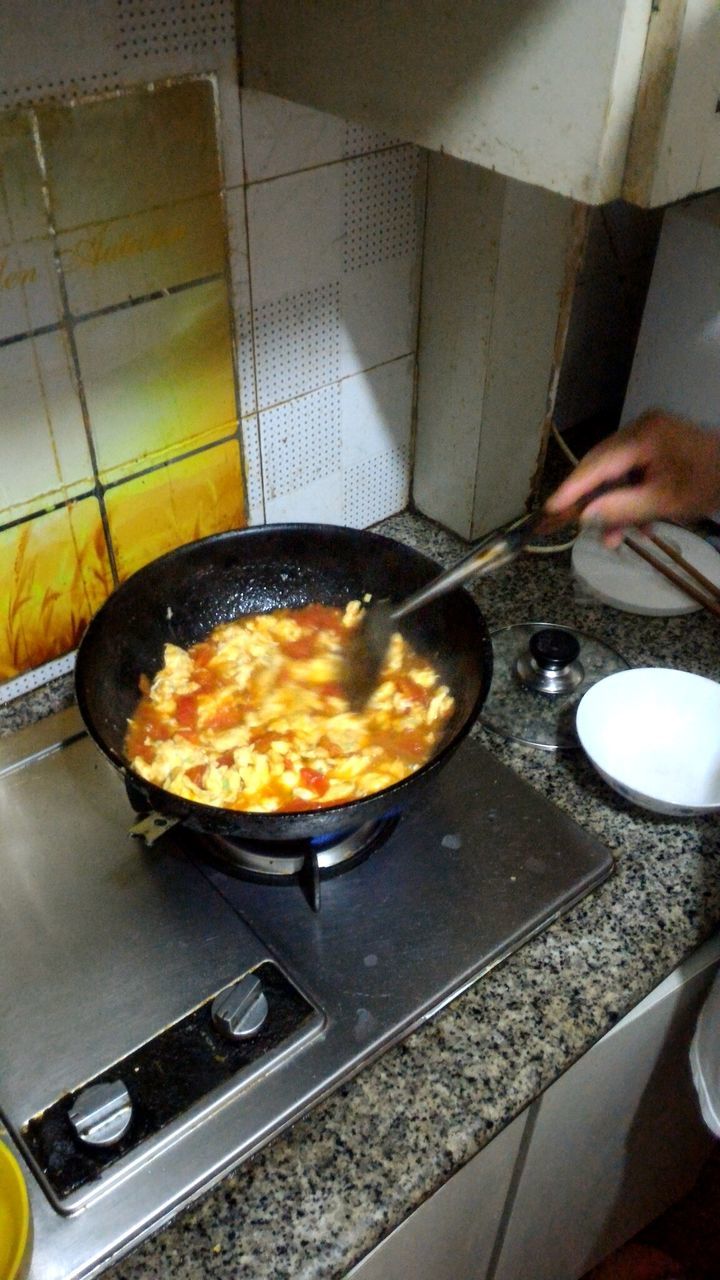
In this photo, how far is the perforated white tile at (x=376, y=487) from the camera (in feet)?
4.74

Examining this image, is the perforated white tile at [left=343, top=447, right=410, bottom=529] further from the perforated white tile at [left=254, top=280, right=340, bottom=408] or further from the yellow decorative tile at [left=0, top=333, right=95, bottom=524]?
the yellow decorative tile at [left=0, top=333, right=95, bottom=524]

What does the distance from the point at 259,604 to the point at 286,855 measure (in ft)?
1.21

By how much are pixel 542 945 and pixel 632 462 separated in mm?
527

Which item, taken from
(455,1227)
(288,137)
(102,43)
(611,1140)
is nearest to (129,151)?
(102,43)

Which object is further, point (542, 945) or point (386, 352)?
point (386, 352)

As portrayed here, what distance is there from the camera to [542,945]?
3.25 ft

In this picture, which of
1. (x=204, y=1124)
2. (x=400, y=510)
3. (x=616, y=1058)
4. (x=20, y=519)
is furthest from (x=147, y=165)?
(x=616, y=1058)

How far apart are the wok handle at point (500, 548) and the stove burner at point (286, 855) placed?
26 cm

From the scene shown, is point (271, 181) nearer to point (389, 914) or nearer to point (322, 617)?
point (322, 617)

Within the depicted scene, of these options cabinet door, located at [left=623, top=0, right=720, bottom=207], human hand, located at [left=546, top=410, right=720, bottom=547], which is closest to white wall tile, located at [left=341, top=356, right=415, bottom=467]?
human hand, located at [left=546, top=410, right=720, bottom=547]

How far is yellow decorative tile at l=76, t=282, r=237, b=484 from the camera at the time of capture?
1063 millimetres

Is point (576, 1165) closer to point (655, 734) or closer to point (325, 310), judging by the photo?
point (655, 734)

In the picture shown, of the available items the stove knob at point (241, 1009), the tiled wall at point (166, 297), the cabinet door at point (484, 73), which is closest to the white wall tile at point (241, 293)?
the tiled wall at point (166, 297)

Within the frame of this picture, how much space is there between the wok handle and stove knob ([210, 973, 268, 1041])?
440 millimetres
